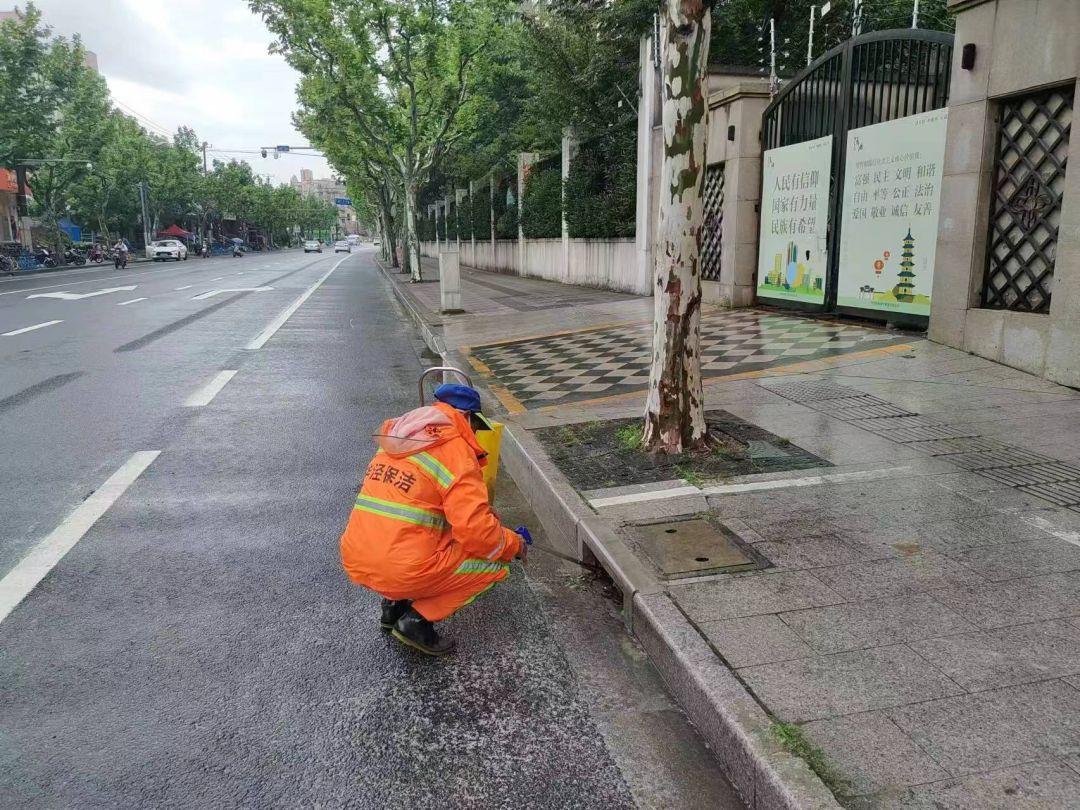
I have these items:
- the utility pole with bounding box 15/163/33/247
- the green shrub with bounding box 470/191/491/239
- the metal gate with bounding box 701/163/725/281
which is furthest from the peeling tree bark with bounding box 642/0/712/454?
the utility pole with bounding box 15/163/33/247

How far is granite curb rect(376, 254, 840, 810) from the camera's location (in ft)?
7.57

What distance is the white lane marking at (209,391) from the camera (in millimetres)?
7924

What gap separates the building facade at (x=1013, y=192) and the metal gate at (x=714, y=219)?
5254 millimetres

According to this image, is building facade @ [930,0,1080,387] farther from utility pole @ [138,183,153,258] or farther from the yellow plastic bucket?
utility pole @ [138,183,153,258]

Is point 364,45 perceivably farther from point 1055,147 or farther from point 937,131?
point 1055,147

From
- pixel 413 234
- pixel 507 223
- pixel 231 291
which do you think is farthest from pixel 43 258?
pixel 507 223

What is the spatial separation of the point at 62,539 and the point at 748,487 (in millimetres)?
3840

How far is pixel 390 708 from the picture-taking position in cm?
296

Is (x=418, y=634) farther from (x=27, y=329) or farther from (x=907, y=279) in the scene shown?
(x=27, y=329)

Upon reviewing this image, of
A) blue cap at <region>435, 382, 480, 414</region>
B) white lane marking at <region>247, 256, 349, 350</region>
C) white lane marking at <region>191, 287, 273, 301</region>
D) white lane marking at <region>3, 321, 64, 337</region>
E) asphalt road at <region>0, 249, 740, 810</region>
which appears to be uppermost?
blue cap at <region>435, 382, 480, 414</region>

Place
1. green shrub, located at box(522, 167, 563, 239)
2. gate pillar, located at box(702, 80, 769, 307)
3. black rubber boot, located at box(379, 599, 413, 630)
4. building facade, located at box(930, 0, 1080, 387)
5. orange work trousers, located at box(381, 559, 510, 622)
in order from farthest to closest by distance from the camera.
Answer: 1. green shrub, located at box(522, 167, 563, 239)
2. gate pillar, located at box(702, 80, 769, 307)
3. building facade, located at box(930, 0, 1080, 387)
4. black rubber boot, located at box(379, 599, 413, 630)
5. orange work trousers, located at box(381, 559, 510, 622)

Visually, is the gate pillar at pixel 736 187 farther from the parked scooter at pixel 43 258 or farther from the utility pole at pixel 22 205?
the parked scooter at pixel 43 258

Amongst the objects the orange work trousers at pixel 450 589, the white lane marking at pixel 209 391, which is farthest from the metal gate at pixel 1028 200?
the white lane marking at pixel 209 391

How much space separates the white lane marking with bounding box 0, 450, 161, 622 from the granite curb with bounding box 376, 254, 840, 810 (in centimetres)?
262
